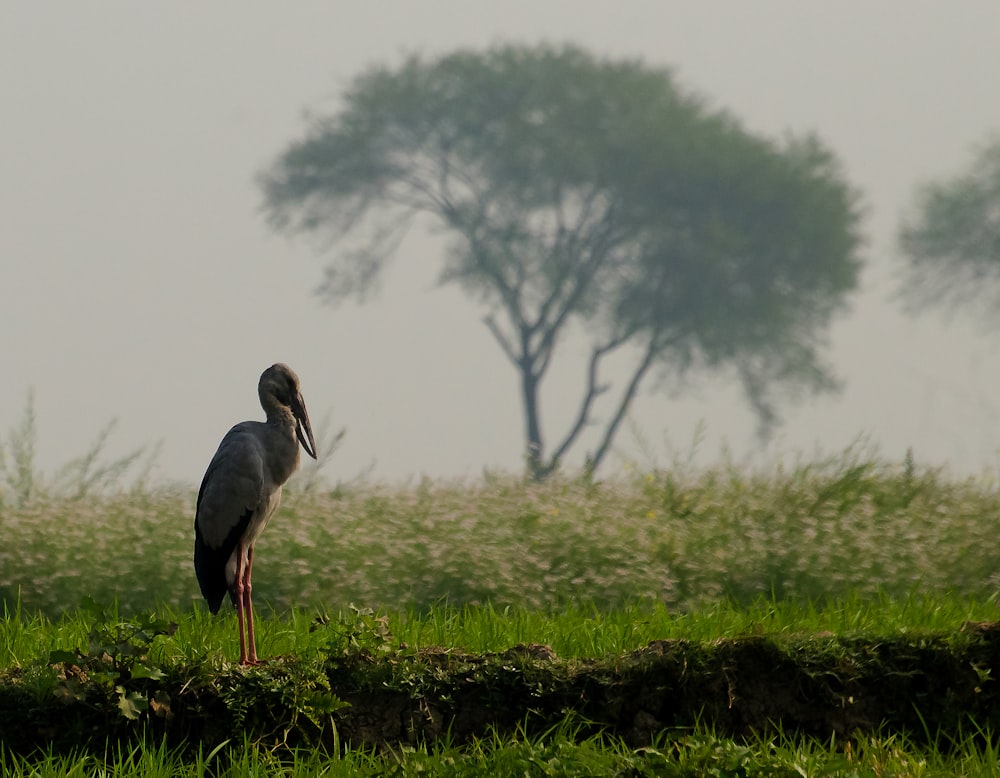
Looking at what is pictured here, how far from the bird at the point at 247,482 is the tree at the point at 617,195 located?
17056 millimetres

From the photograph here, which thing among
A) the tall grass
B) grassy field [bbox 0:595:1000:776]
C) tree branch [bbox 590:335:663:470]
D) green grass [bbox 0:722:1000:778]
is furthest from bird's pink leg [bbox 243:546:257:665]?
tree branch [bbox 590:335:663:470]

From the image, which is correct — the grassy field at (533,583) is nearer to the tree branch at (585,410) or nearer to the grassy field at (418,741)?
the grassy field at (418,741)

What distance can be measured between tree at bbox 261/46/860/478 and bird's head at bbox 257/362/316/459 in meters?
17.0

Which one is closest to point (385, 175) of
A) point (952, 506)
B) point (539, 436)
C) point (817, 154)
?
point (539, 436)

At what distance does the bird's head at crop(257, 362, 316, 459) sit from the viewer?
16.4ft

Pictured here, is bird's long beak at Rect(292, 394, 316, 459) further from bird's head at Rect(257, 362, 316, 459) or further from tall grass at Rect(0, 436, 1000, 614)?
tall grass at Rect(0, 436, 1000, 614)

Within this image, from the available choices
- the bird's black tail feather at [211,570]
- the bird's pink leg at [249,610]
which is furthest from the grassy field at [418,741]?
the bird's black tail feather at [211,570]

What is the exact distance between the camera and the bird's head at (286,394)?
197 inches

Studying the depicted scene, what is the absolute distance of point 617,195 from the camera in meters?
22.5

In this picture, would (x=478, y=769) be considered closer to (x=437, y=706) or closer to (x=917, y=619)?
(x=437, y=706)

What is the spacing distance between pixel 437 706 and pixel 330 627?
0.54m

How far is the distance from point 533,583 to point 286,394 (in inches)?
115

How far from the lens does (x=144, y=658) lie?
485 centimetres

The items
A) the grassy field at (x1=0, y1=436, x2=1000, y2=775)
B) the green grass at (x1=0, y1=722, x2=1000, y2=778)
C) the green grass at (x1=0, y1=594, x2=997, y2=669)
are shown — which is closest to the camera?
the green grass at (x1=0, y1=722, x2=1000, y2=778)
